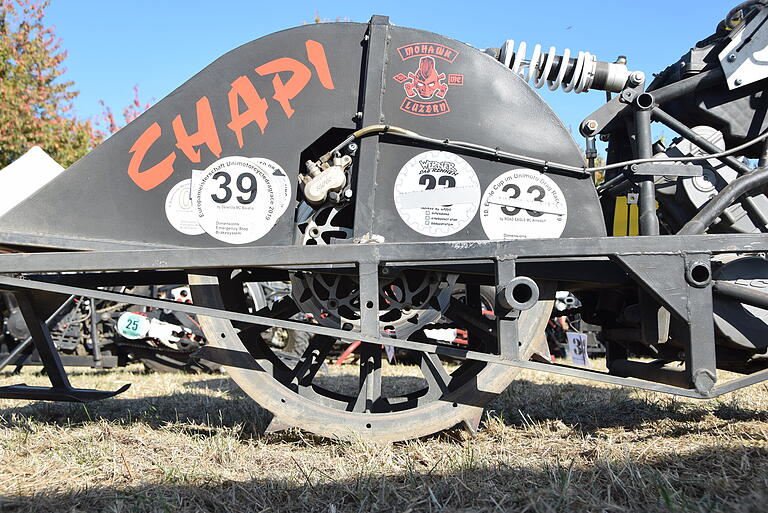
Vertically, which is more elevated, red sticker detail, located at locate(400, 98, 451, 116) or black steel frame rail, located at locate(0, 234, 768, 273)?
red sticker detail, located at locate(400, 98, 451, 116)

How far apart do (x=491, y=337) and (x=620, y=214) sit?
987mm

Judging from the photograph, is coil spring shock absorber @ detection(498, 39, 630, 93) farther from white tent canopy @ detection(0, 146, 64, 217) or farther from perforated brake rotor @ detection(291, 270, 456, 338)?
white tent canopy @ detection(0, 146, 64, 217)

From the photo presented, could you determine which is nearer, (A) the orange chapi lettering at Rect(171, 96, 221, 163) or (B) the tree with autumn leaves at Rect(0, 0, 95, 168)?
(A) the orange chapi lettering at Rect(171, 96, 221, 163)

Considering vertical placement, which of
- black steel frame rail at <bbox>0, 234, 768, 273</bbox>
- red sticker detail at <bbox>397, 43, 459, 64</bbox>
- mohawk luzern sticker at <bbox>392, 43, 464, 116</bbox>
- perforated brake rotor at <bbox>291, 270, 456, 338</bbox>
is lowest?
perforated brake rotor at <bbox>291, 270, 456, 338</bbox>

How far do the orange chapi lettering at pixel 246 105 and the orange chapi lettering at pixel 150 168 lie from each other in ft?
1.14

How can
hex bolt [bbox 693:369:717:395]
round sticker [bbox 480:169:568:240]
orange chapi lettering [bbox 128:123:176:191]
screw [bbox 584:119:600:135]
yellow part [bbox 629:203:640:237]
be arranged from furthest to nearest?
yellow part [bbox 629:203:640:237], screw [bbox 584:119:600:135], round sticker [bbox 480:169:568:240], orange chapi lettering [bbox 128:123:176:191], hex bolt [bbox 693:369:717:395]

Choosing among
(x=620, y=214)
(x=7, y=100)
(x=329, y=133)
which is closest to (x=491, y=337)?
(x=620, y=214)

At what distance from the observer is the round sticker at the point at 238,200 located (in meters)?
2.79

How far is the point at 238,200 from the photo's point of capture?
2801mm

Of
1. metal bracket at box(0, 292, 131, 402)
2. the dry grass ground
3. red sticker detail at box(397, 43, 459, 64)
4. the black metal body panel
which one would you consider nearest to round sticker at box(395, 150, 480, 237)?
the black metal body panel

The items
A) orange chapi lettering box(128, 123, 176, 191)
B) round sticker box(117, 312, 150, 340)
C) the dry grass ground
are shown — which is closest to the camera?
the dry grass ground

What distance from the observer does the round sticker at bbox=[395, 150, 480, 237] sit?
9.30 ft

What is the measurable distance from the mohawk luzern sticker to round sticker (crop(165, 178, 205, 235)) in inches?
43.2

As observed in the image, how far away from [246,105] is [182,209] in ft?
1.90
